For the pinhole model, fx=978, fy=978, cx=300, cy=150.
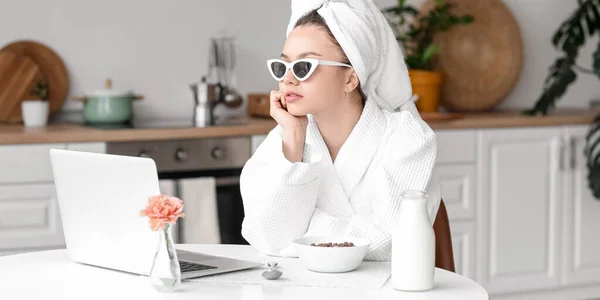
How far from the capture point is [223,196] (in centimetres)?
356

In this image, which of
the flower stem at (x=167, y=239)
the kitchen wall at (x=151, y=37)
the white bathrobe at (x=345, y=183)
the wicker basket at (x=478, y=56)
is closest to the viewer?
the flower stem at (x=167, y=239)

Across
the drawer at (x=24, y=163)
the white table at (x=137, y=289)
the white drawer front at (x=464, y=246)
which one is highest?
the white table at (x=137, y=289)

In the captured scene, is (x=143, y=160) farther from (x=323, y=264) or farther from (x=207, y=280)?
(x=323, y=264)

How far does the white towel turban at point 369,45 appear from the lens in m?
2.10

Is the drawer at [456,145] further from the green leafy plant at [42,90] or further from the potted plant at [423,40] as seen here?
the green leafy plant at [42,90]

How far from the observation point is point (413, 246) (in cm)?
166

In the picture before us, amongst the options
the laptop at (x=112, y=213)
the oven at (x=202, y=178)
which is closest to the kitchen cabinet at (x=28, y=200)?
the oven at (x=202, y=178)

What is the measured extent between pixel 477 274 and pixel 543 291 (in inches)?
14.0

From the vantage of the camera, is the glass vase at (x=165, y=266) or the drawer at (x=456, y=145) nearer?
the glass vase at (x=165, y=266)

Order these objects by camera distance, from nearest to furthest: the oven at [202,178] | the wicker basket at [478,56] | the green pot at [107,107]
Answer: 1. the oven at [202,178]
2. the green pot at [107,107]
3. the wicker basket at [478,56]

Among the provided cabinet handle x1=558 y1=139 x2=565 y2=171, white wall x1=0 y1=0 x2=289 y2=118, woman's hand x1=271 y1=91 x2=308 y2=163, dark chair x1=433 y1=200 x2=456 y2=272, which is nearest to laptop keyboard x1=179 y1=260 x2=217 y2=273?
woman's hand x1=271 y1=91 x2=308 y2=163

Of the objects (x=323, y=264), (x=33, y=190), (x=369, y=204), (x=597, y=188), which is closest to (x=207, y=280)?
(x=323, y=264)

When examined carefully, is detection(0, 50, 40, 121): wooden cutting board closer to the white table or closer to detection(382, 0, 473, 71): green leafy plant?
detection(382, 0, 473, 71): green leafy plant

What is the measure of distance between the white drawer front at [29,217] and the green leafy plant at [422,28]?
161cm
